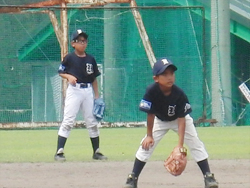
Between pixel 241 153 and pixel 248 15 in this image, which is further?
pixel 248 15

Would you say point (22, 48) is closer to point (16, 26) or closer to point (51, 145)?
point (16, 26)

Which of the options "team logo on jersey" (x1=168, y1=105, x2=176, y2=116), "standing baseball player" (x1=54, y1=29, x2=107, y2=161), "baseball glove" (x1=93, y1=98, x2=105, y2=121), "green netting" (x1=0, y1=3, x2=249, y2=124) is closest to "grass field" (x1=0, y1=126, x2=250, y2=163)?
"standing baseball player" (x1=54, y1=29, x2=107, y2=161)

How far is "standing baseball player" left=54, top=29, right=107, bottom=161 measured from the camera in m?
10.3

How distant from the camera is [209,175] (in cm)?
767

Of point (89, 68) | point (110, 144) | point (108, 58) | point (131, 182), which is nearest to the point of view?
point (131, 182)

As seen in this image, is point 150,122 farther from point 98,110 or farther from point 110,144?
point 110,144

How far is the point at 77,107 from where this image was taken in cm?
1032

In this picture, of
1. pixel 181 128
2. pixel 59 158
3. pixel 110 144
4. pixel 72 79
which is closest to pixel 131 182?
pixel 181 128

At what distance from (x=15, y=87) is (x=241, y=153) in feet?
25.7

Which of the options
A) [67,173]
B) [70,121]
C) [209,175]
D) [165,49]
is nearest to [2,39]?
[165,49]

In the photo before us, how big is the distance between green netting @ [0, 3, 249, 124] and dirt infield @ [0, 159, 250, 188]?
7.94m

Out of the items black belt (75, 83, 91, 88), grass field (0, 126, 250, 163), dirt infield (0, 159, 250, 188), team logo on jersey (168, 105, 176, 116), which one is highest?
black belt (75, 83, 91, 88)

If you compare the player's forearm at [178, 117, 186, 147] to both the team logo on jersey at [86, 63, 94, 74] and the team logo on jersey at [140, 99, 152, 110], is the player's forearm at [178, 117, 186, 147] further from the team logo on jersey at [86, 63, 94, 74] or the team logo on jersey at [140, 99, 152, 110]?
the team logo on jersey at [86, 63, 94, 74]

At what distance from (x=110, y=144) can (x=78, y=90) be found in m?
2.85
